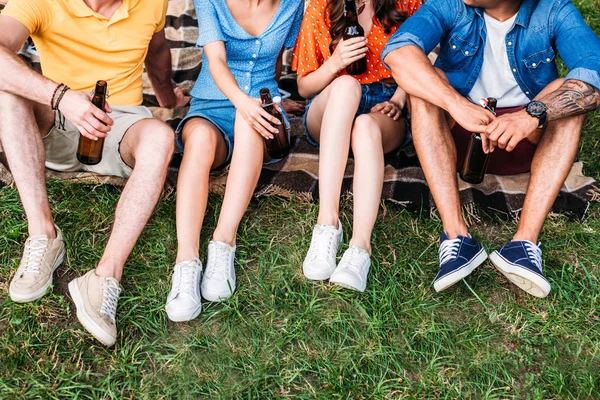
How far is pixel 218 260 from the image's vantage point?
10.8 feet

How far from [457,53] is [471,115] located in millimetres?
712

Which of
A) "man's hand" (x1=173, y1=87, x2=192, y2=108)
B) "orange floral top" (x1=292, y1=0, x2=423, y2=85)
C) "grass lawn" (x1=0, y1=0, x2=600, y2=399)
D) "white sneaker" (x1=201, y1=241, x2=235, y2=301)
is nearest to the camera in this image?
"grass lawn" (x1=0, y1=0, x2=600, y2=399)

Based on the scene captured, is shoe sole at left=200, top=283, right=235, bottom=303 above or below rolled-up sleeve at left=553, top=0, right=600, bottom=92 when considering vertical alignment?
below

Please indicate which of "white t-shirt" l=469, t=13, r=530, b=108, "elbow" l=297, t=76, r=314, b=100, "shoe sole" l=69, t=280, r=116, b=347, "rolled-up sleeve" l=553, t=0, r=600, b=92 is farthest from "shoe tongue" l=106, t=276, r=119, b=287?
"rolled-up sleeve" l=553, t=0, r=600, b=92

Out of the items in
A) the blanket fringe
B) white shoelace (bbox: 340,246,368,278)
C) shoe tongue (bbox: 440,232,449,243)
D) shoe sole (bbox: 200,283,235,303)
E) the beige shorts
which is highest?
the beige shorts

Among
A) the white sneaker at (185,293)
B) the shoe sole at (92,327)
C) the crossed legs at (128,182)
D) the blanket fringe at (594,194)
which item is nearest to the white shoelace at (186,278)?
the white sneaker at (185,293)

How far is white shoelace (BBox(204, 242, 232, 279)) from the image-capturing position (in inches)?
129

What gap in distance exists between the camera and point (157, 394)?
276 centimetres

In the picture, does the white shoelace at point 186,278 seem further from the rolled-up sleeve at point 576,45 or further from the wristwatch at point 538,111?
the rolled-up sleeve at point 576,45

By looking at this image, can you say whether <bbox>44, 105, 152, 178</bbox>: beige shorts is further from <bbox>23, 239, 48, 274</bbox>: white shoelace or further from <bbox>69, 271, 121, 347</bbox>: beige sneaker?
<bbox>69, 271, 121, 347</bbox>: beige sneaker

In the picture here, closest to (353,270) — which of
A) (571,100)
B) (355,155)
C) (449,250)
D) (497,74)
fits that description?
(449,250)

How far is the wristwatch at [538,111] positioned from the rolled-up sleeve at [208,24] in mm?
1955

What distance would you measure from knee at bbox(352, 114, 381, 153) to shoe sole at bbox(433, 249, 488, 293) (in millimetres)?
890

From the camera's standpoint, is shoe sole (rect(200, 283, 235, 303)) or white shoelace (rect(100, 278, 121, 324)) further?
shoe sole (rect(200, 283, 235, 303))
